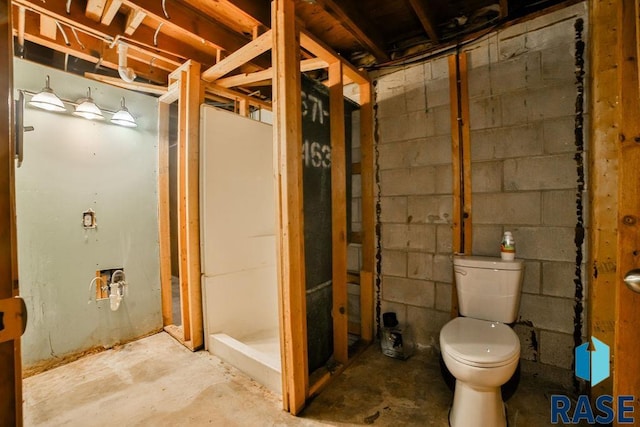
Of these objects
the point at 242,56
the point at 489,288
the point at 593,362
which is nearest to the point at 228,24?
the point at 242,56

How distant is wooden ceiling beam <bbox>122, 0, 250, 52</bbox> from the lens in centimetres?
168

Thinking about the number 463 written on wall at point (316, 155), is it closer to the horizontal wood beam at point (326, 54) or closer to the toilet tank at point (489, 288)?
the horizontal wood beam at point (326, 54)

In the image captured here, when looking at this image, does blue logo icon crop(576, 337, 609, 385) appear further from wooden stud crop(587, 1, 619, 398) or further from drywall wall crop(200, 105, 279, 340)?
drywall wall crop(200, 105, 279, 340)

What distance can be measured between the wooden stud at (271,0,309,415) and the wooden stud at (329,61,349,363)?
0.47m

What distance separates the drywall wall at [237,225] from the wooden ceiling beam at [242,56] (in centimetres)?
30

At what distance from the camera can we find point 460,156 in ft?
6.34

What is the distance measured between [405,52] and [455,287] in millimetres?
1884

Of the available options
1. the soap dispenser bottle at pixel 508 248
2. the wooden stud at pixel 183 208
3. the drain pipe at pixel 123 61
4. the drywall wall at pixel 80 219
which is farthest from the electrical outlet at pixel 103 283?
the soap dispenser bottle at pixel 508 248

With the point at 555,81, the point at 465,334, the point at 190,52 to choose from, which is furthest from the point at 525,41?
the point at 190,52

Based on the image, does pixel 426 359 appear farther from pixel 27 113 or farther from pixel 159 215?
pixel 27 113

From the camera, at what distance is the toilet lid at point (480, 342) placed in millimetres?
1234

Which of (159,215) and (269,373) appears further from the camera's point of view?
(159,215)

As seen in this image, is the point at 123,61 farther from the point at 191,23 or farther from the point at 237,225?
the point at 237,225

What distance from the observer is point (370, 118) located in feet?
7.55
